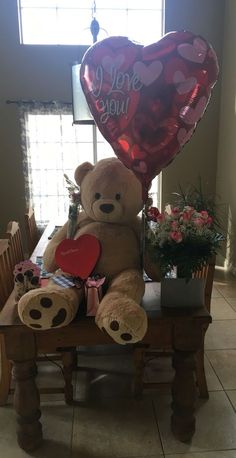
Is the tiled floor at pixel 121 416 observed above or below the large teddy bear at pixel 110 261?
below

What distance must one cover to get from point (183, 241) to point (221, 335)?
141 cm

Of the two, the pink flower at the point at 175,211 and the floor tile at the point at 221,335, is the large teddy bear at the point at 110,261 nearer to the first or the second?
the pink flower at the point at 175,211

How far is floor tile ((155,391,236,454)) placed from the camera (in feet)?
4.85

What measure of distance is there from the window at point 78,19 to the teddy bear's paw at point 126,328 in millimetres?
3566

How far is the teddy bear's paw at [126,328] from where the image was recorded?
113 centimetres

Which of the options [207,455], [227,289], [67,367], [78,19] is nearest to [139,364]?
[67,367]

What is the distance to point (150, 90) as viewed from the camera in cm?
127

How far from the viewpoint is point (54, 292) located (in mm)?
1201

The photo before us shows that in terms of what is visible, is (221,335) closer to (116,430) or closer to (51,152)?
(116,430)

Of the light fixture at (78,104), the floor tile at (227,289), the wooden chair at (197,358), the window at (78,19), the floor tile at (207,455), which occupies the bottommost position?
the floor tile at (227,289)

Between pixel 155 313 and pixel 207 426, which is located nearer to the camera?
pixel 155 313

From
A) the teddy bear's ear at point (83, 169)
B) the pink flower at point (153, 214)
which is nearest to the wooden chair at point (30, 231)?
the teddy bear's ear at point (83, 169)

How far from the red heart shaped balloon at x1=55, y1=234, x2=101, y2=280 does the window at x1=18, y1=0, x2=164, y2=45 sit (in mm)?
3217

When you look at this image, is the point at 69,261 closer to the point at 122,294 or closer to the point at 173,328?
the point at 122,294
